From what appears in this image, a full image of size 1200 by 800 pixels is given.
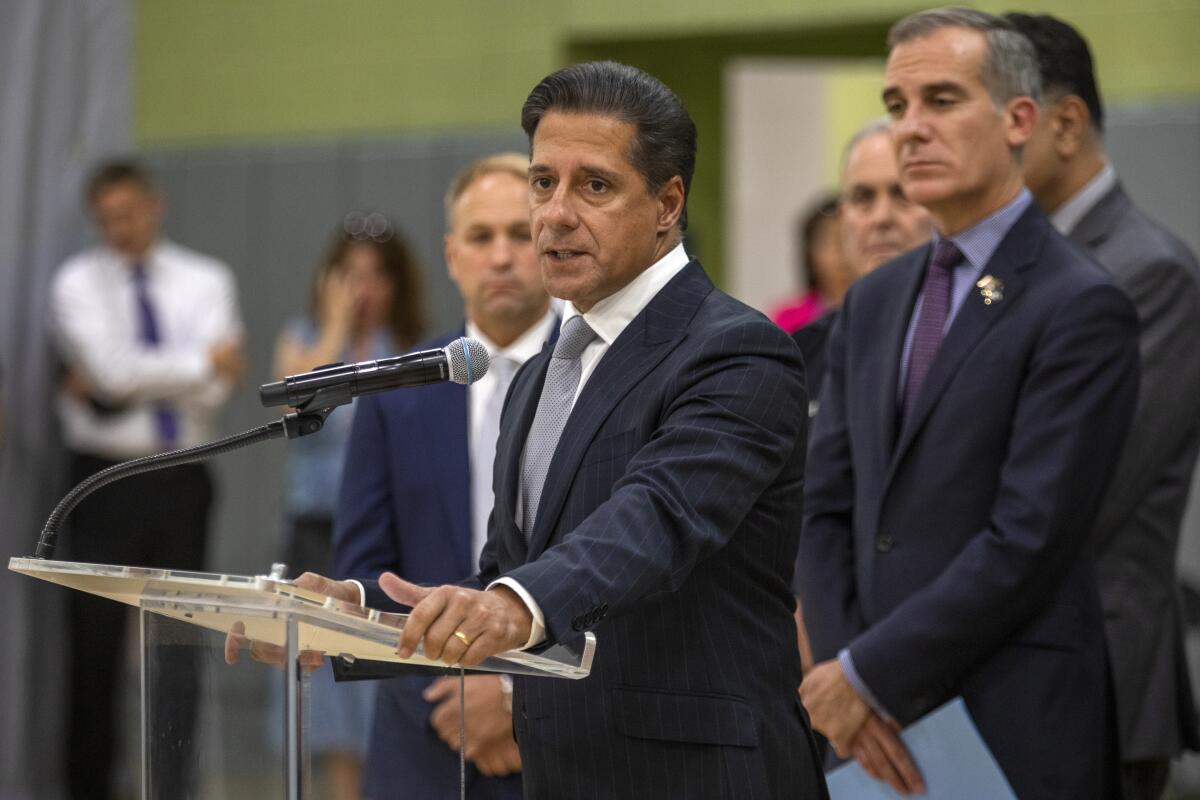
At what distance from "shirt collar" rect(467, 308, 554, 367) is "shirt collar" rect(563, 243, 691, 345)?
36.4 inches

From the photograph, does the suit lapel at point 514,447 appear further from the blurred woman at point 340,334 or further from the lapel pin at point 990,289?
the blurred woman at point 340,334

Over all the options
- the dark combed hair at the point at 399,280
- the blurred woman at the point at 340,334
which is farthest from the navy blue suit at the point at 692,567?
the dark combed hair at the point at 399,280

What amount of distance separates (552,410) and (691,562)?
1.23 ft

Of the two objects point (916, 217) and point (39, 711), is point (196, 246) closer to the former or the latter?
point (39, 711)

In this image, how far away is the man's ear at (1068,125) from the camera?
316 centimetres

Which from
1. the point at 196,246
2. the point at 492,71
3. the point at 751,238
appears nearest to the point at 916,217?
the point at 492,71

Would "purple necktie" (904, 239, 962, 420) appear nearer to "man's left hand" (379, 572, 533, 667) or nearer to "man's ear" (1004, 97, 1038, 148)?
"man's ear" (1004, 97, 1038, 148)

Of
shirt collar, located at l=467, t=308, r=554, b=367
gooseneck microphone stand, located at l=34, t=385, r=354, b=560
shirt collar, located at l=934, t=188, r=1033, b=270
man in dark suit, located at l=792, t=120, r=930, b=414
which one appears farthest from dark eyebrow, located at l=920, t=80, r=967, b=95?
gooseneck microphone stand, located at l=34, t=385, r=354, b=560

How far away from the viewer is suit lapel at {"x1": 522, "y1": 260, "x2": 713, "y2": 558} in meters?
2.17

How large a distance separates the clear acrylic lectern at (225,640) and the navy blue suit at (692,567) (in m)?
0.16

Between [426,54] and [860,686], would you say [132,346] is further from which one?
[860,686]

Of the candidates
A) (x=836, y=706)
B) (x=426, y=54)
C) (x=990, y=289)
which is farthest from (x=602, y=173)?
(x=426, y=54)

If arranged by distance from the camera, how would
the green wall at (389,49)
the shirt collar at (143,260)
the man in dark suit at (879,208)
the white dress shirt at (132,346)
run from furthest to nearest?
the green wall at (389,49), the shirt collar at (143,260), the white dress shirt at (132,346), the man in dark suit at (879,208)

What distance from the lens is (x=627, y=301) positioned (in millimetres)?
2248
